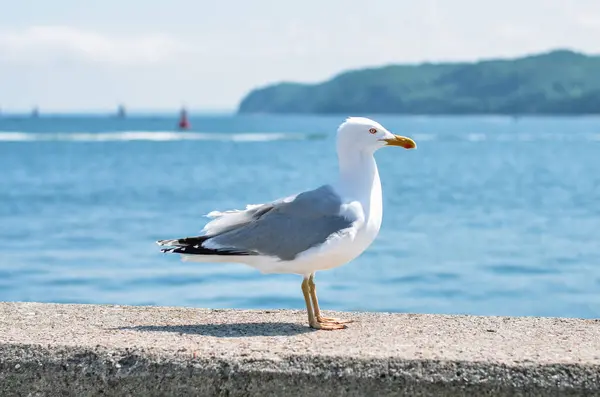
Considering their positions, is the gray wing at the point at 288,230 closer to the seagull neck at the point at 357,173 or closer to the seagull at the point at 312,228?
the seagull at the point at 312,228

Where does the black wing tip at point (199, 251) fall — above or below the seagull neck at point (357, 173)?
below

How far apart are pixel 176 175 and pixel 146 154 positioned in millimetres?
18207

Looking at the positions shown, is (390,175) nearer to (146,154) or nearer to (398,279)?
(146,154)

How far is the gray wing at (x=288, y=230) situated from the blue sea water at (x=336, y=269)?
256 inches

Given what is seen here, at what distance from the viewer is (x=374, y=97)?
163375mm

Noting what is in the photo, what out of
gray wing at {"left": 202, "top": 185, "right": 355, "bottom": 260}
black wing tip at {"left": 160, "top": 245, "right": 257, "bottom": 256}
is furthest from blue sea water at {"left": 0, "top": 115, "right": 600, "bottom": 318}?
black wing tip at {"left": 160, "top": 245, "right": 257, "bottom": 256}

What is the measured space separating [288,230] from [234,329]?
0.56 meters

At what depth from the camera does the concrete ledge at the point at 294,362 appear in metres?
4.41

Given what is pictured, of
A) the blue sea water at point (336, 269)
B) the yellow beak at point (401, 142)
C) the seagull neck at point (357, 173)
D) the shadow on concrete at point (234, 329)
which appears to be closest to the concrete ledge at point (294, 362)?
the shadow on concrete at point (234, 329)

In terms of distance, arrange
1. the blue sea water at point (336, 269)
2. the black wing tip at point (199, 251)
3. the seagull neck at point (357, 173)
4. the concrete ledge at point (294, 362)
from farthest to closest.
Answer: the blue sea water at point (336, 269)
the seagull neck at point (357, 173)
the black wing tip at point (199, 251)
the concrete ledge at point (294, 362)

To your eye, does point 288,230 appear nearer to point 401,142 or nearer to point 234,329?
point 234,329

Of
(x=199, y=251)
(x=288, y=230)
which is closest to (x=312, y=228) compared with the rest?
(x=288, y=230)

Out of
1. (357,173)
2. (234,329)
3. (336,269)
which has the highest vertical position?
(357,173)

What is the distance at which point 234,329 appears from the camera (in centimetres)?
529
